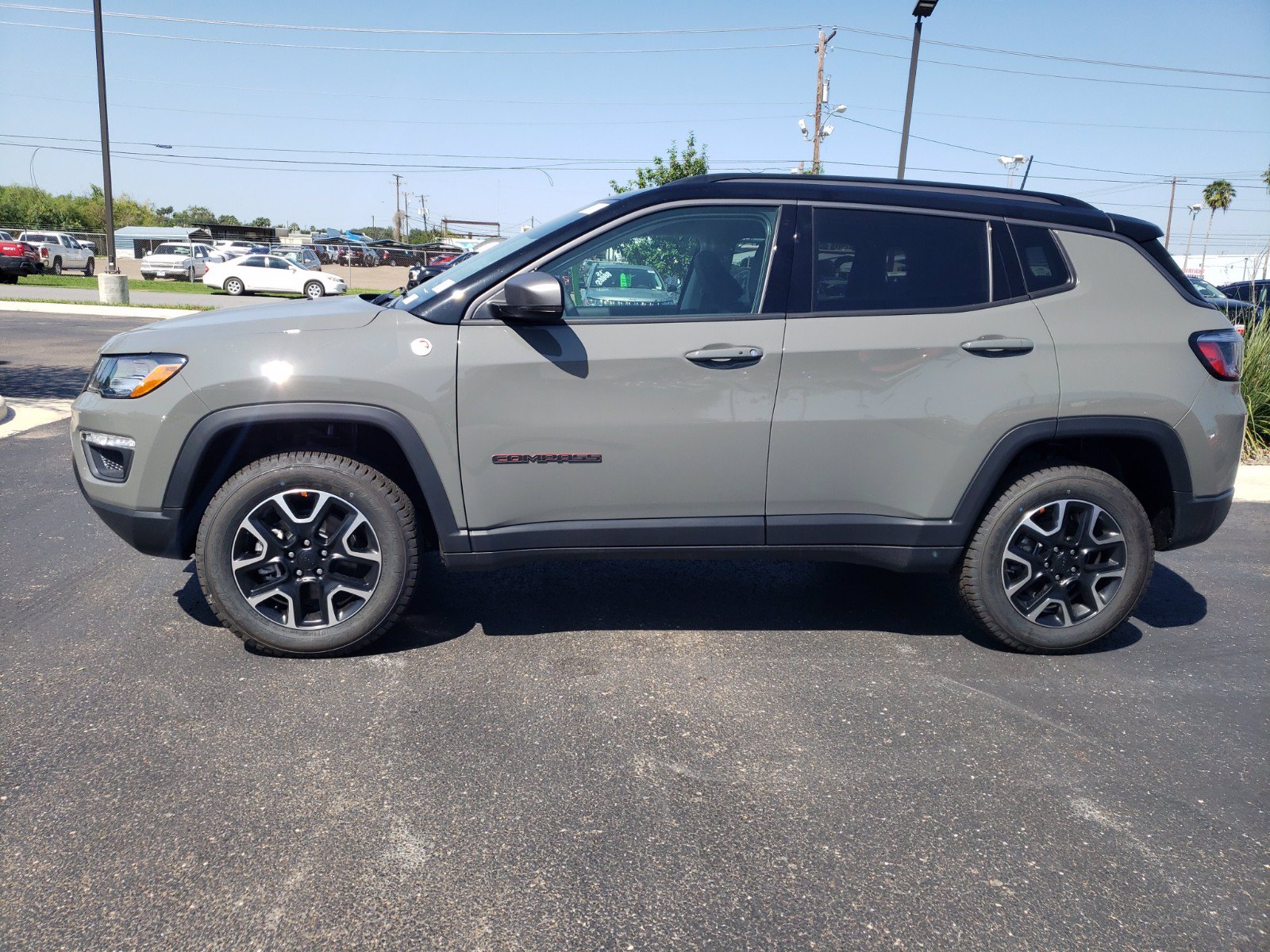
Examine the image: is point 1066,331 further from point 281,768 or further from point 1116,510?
point 281,768

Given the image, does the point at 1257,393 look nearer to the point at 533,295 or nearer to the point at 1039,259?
the point at 1039,259

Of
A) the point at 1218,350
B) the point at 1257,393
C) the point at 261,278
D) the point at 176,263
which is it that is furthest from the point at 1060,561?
the point at 176,263

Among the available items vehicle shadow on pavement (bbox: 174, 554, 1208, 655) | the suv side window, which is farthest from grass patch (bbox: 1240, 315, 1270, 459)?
the suv side window

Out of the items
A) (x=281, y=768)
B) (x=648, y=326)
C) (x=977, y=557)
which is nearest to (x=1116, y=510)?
(x=977, y=557)

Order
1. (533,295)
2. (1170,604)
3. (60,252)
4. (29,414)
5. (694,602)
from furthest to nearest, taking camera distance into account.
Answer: (60,252)
(29,414)
(1170,604)
(694,602)
(533,295)

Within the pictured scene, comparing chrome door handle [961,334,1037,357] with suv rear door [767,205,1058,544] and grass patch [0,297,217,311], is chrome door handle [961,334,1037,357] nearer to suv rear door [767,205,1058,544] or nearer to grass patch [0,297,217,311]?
suv rear door [767,205,1058,544]

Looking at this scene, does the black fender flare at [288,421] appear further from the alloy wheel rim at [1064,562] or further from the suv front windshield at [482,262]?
the alloy wheel rim at [1064,562]

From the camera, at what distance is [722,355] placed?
3680mm

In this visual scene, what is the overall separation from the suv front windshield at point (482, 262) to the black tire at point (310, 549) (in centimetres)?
74

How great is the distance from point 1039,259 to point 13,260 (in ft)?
115

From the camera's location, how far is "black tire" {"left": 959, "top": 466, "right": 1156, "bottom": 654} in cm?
396

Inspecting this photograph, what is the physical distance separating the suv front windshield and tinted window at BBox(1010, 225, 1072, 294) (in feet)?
5.90

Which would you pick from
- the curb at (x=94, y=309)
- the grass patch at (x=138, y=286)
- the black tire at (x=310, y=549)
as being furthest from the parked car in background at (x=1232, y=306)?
the grass patch at (x=138, y=286)

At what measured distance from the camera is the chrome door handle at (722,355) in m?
3.68
